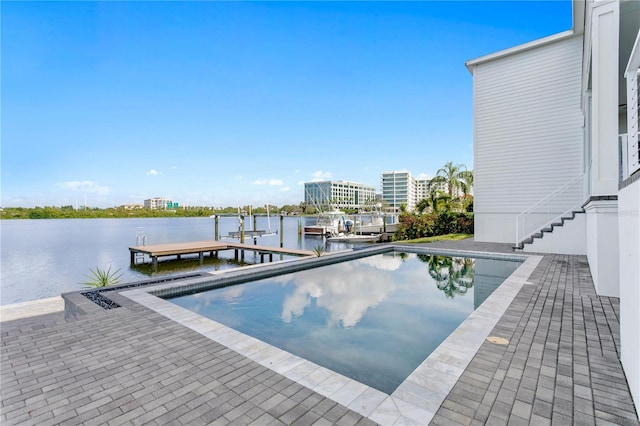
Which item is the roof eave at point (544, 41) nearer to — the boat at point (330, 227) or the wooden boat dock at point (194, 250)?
the wooden boat dock at point (194, 250)

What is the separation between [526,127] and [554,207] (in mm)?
3051

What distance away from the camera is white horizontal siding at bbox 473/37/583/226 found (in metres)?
10.2

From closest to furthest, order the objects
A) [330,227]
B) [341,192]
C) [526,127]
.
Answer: [526,127] → [330,227] → [341,192]

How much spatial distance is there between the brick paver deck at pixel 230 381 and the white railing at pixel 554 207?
7.58m

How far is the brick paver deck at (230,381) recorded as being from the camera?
6.59ft

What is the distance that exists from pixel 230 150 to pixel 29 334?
28.9 meters

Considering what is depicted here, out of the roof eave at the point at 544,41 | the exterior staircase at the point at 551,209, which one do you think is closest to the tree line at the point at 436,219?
the exterior staircase at the point at 551,209

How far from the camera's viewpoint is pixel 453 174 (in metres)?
23.8

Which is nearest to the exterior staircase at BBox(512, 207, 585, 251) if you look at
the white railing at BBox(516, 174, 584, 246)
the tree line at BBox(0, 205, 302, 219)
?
the white railing at BBox(516, 174, 584, 246)

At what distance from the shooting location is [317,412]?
2045mm

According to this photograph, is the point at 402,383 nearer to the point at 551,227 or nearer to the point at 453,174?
the point at 551,227

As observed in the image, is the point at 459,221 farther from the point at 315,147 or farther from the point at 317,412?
the point at 315,147

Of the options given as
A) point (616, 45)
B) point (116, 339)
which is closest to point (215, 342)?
point (116, 339)

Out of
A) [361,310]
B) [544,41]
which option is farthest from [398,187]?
[361,310]
